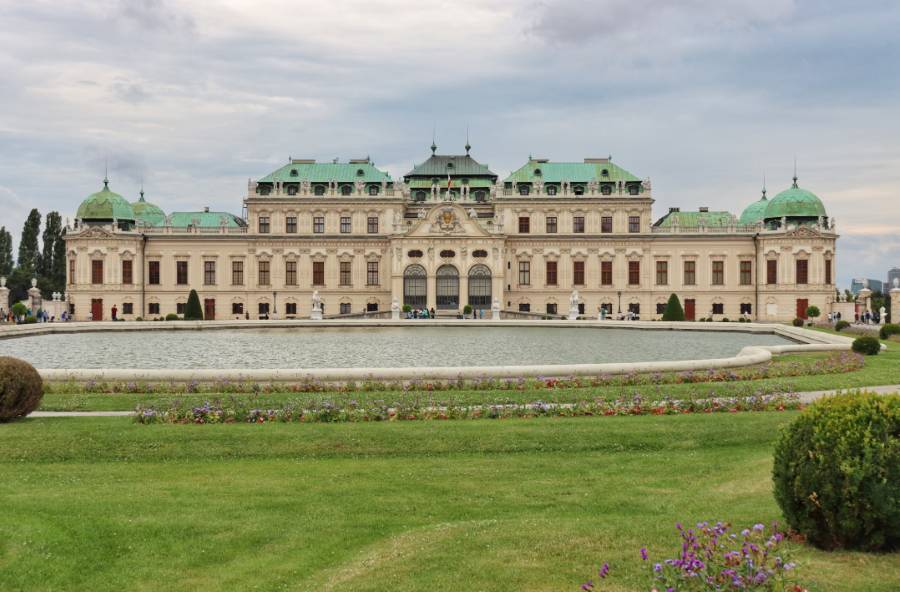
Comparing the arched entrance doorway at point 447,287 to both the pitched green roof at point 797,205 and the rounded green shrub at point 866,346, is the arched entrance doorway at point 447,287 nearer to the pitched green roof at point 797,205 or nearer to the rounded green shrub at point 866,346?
the pitched green roof at point 797,205

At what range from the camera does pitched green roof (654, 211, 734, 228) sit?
8206 cm

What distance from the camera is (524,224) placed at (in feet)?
261

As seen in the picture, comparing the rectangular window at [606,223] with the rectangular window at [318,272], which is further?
the rectangular window at [318,272]

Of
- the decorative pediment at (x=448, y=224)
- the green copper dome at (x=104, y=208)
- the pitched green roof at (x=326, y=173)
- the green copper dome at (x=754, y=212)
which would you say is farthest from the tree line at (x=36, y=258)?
the green copper dome at (x=754, y=212)

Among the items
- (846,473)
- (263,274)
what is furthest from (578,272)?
(846,473)

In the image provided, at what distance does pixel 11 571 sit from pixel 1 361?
921 centimetres

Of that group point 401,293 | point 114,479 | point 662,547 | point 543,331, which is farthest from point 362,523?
point 401,293

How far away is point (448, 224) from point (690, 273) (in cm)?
2333

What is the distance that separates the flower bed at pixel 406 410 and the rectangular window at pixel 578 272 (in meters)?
61.0

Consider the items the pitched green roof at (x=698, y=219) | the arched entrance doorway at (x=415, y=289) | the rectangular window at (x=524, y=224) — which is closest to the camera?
the arched entrance doorway at (x=415, y=289)

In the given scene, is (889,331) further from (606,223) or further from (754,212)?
(754,212)

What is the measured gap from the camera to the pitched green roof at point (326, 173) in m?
80.4

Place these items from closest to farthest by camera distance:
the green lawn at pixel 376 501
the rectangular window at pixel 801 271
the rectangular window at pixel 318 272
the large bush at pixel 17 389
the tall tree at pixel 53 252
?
the green lawn at pixel 376 501, the large bush at pixel 17 389, the rectangular window at pixel 801 271, the rectangular window at pixel 318 272, the tall tree at pixel 53 252

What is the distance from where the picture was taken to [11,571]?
28.7ft
